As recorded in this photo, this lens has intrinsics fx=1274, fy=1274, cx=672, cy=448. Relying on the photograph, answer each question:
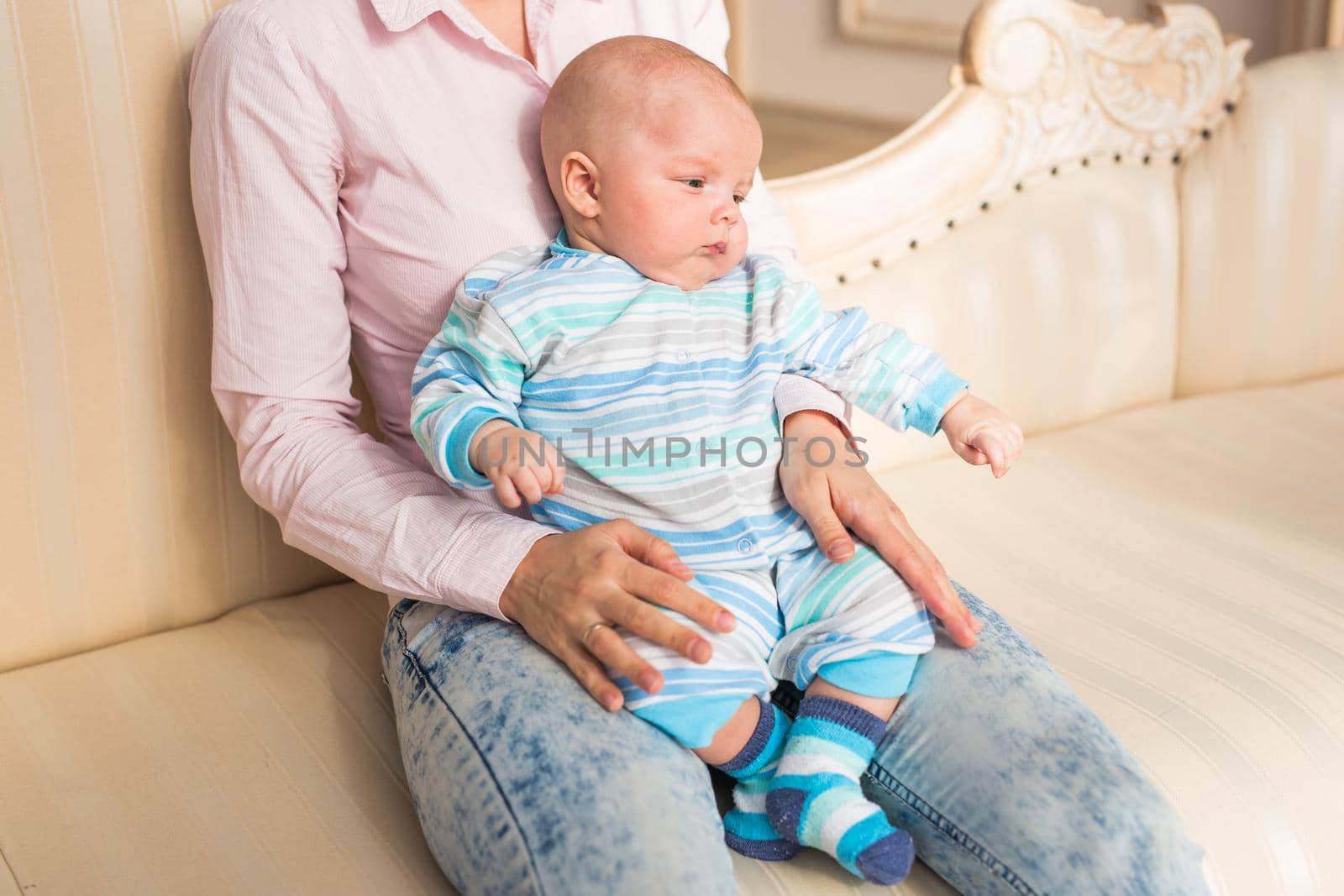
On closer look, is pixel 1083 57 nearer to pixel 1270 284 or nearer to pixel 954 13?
pixel 1270 284

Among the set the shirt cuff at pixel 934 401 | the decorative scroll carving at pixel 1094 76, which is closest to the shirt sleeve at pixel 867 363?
the shirt cuff at pixel 934 401

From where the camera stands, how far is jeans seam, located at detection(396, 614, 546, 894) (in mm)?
944

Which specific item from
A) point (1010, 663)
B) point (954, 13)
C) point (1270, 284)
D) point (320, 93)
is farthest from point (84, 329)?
point (954, 13)

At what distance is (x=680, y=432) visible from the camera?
1129 millimetres

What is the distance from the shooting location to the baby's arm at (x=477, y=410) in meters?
1.03

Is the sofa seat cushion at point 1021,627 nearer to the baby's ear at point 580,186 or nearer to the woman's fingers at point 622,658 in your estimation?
the woman's fingers at point 622,658

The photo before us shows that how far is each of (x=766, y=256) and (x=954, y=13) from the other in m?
3.33

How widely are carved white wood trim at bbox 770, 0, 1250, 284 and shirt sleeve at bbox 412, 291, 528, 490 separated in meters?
0.64

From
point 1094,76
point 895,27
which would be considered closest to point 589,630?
point 1094,76

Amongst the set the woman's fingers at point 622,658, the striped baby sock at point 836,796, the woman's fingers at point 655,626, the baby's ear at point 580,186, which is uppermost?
the baby's ear at point 580,186

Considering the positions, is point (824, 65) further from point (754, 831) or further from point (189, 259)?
point (754, 831)

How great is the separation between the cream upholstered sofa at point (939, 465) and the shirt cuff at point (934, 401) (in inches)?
13.4

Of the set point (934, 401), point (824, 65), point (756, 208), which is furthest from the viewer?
point (824, 65)

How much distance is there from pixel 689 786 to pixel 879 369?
1.44 feet
